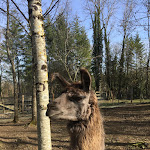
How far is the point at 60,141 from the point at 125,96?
22059mm

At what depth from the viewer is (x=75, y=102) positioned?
7.56ft

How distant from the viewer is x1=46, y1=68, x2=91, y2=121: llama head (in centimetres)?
215

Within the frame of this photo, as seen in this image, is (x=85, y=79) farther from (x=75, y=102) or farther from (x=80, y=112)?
(x=80, y=112)

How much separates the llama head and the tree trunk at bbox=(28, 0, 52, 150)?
38.5 inches

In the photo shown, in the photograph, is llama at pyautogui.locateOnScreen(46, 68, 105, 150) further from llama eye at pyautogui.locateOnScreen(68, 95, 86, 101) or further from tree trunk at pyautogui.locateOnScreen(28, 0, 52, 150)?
tree trunk at pyautogui.locateOnScreen(28, 0, 52, 150)

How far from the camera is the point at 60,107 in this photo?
2158 mm

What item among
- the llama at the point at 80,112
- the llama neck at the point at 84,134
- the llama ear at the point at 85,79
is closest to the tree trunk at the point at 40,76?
the llama at the point at 80,112

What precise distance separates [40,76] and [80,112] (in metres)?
1.30

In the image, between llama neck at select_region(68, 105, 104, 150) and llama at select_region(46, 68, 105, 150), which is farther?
llama neck at select_region(68, 105, 104, 150)

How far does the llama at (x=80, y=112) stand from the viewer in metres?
2.18

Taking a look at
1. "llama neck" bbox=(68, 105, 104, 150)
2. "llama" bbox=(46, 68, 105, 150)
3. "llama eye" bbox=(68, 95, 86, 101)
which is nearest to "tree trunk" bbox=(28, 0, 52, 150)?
"llama" bbox=(46, 68, 105, 150)

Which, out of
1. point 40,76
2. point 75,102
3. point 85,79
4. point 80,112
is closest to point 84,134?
point 80,112

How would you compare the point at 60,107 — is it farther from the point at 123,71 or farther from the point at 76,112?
the point at 123,71

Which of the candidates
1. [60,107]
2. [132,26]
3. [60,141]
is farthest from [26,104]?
[60,107]
